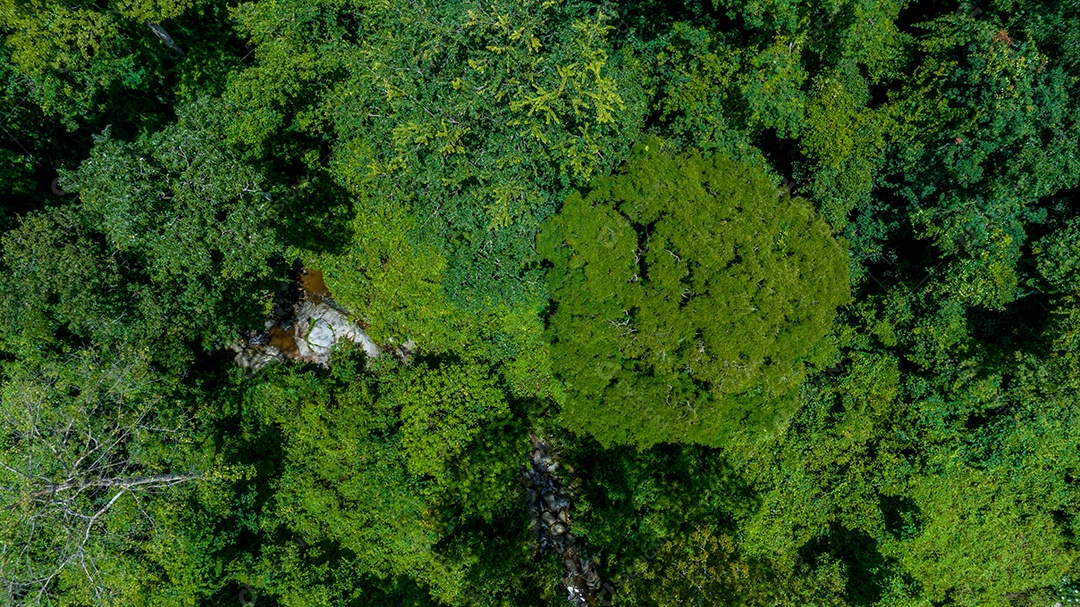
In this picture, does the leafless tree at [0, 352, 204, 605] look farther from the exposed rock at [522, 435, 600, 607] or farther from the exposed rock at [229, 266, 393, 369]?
the exposed rock at [522, 435, 600, 607]

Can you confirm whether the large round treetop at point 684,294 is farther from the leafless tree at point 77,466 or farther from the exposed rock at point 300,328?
the leafless tree at point 77,466

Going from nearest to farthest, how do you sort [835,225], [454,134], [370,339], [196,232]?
1. [454,134]
2. [196,232]
3. [835,225]
4. [370,339]

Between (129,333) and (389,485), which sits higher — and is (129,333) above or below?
above

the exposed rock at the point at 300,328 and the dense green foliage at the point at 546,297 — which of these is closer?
the dense green foliage at the point at 546,297

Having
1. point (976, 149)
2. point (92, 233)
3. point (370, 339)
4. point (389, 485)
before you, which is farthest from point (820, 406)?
point (92, 233)

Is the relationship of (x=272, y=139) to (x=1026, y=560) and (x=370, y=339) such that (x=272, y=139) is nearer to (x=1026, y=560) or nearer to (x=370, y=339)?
(x=370, y=339)

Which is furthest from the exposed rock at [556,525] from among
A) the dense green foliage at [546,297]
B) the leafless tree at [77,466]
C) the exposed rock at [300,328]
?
the leafless tree at [77,466]

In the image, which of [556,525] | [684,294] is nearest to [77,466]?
[556,525]

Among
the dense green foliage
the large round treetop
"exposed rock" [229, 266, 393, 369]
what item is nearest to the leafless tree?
the dense green foliage
